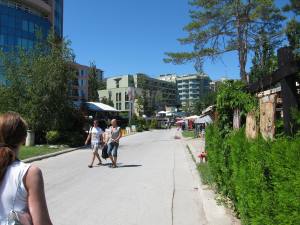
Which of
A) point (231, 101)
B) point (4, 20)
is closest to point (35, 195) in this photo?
point (231, 101)

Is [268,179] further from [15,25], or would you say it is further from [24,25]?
[24,25]

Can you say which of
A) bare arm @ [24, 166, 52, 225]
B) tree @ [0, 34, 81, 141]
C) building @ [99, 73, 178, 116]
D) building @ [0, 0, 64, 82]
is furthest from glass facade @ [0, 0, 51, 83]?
bare arm @ [24, 166, 52, 225]

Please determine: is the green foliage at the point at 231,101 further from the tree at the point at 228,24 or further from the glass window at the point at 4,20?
the glass window at the point at 4,20

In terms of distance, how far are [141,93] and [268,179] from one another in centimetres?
11111

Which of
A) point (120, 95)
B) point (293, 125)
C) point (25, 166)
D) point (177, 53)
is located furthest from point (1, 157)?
point (120, 95)

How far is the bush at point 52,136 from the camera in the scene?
92.0 feet

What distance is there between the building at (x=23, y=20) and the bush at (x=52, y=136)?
37.8m

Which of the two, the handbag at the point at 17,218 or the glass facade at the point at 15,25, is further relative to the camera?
the glass facade at the point at 15,25

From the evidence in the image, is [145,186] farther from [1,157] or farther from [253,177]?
[1,157]

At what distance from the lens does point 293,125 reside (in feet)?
18.6

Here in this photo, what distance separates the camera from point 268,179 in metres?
4.66

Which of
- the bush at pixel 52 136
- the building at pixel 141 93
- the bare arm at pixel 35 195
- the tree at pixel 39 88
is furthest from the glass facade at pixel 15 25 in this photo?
the bare arm at pixel 35 195

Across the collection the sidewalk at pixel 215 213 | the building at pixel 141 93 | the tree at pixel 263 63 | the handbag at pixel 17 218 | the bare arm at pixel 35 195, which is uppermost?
the building at pixel 141 93

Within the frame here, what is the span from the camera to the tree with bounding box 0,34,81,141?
91.3 ft
